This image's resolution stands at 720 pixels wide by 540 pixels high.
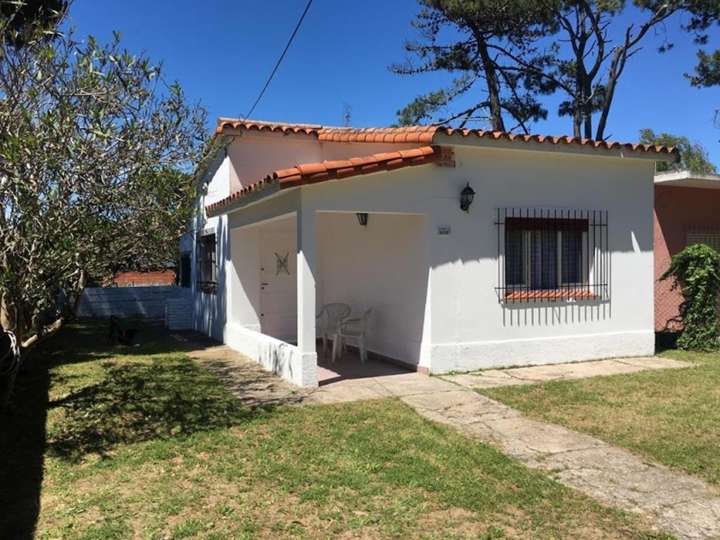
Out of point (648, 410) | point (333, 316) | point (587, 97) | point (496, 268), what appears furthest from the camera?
point (587, 97)

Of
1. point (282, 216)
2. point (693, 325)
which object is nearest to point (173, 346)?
point (282, 216)

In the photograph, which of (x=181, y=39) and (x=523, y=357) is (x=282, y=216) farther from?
(x=181, y=39)

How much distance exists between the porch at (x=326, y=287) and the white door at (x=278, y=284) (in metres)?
0.02

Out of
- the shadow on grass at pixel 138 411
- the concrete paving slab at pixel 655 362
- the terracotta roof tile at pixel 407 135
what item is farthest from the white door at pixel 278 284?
the concrete paving slab at pixel 655 362

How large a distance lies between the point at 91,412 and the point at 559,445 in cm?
533

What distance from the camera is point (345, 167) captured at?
7.90 meters

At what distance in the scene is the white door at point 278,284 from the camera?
41.3ft

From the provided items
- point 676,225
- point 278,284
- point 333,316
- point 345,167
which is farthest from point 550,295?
point 278,284

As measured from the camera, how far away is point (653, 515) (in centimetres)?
422

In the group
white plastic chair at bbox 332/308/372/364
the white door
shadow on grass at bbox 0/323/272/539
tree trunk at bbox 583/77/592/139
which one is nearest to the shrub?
white plastic chair at bbox 332/308/372/364

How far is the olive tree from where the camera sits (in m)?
5.29

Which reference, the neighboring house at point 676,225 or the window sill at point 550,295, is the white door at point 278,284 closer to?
the window sill at point 550,295

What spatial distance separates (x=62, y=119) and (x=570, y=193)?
7.65 meters

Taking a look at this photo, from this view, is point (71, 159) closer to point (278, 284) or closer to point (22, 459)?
point (22, 459)
